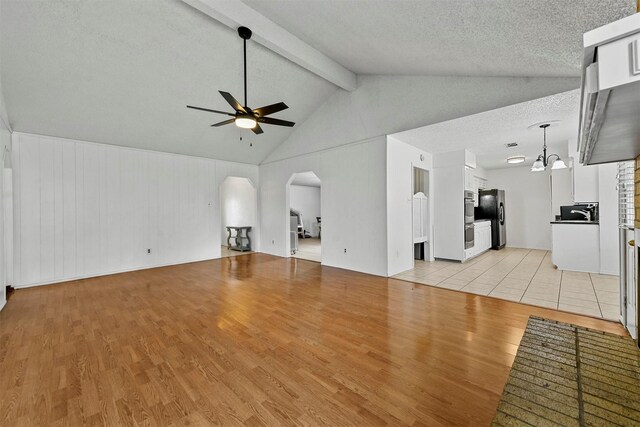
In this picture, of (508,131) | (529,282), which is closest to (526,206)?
(508,131)

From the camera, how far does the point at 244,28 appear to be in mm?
3441

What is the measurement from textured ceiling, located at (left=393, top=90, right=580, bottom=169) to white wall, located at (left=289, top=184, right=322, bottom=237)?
21.8ft

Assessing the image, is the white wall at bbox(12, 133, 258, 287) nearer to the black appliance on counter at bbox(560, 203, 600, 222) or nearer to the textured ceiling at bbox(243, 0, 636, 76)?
the textured ceiling at bbox(243, 0, 636, 76)

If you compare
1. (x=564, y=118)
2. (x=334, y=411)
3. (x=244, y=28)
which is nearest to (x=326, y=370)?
(x=334, y=411)

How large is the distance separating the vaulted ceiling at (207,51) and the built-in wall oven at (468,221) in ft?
11.0

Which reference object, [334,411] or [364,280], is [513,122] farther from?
[334,411]

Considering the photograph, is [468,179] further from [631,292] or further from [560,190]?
[631,292]

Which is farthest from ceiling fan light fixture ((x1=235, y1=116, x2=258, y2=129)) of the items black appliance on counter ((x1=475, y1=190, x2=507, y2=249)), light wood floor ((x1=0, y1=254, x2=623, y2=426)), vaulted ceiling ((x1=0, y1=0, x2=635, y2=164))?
black appliance on counter ((x1=475, y1=190, x2=507, y2=249))

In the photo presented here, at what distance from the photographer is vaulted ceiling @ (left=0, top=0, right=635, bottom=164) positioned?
2428 mm

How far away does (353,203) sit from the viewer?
543cm

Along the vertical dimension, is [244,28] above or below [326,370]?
above

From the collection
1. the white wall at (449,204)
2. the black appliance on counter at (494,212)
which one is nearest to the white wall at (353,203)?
the white wall at (449,204)

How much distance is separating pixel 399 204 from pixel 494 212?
4242 millimetres

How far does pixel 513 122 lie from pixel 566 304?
9.00ft
